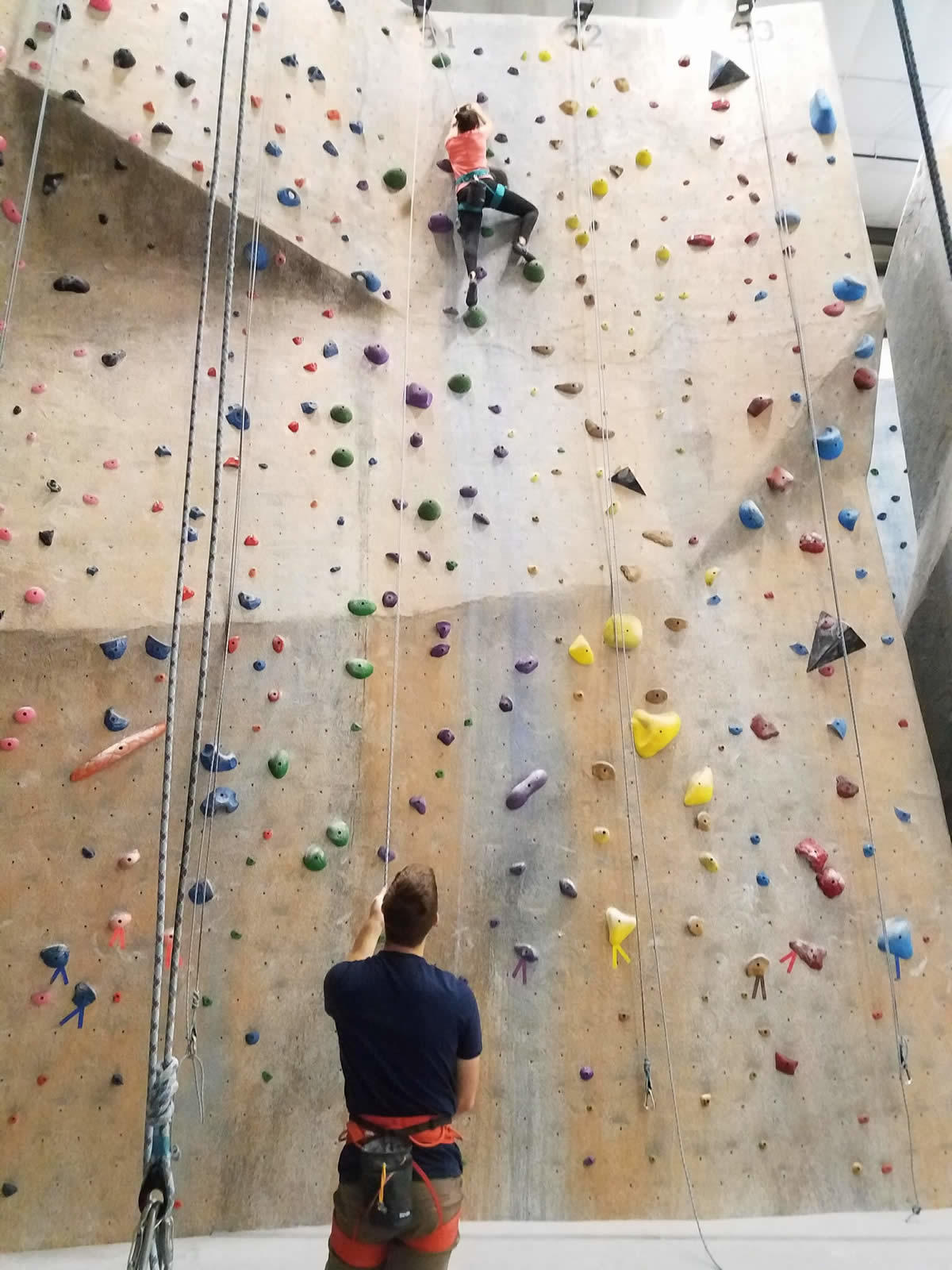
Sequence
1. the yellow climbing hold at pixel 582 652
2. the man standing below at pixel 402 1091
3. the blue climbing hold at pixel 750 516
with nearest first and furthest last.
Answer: the man standing below at pixel 402 1091, the yellow climbing hold at pixel 582 652, the blue climbing hold at pixel 750 516

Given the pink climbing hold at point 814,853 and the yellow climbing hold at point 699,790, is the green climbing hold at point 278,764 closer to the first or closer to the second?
the yellow climbing hold at point 699,790

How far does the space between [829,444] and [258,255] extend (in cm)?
204

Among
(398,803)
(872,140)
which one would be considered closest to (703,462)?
(398,803)

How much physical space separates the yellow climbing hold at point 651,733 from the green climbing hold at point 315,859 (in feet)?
3.34

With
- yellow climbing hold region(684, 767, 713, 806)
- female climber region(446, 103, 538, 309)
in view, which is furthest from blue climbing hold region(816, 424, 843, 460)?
female climber region(446, 103, 538, 309)

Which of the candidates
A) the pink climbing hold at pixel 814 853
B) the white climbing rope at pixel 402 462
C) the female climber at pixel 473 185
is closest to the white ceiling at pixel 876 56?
the white climbing rope at pixel 402 462

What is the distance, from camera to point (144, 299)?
3.04m

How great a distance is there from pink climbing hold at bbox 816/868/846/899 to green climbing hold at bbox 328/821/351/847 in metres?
1.43

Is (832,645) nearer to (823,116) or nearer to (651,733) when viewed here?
(651,733)

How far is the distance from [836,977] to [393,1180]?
1.70 m

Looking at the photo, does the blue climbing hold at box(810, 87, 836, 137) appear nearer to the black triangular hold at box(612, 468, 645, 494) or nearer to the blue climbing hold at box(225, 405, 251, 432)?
the black triangular hold at box(612, 468, 645, 494)

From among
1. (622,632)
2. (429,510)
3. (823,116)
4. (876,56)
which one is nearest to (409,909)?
(622,632)

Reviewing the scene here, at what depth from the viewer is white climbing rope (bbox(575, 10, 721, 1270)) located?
2607mm

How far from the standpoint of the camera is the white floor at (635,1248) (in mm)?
2270
